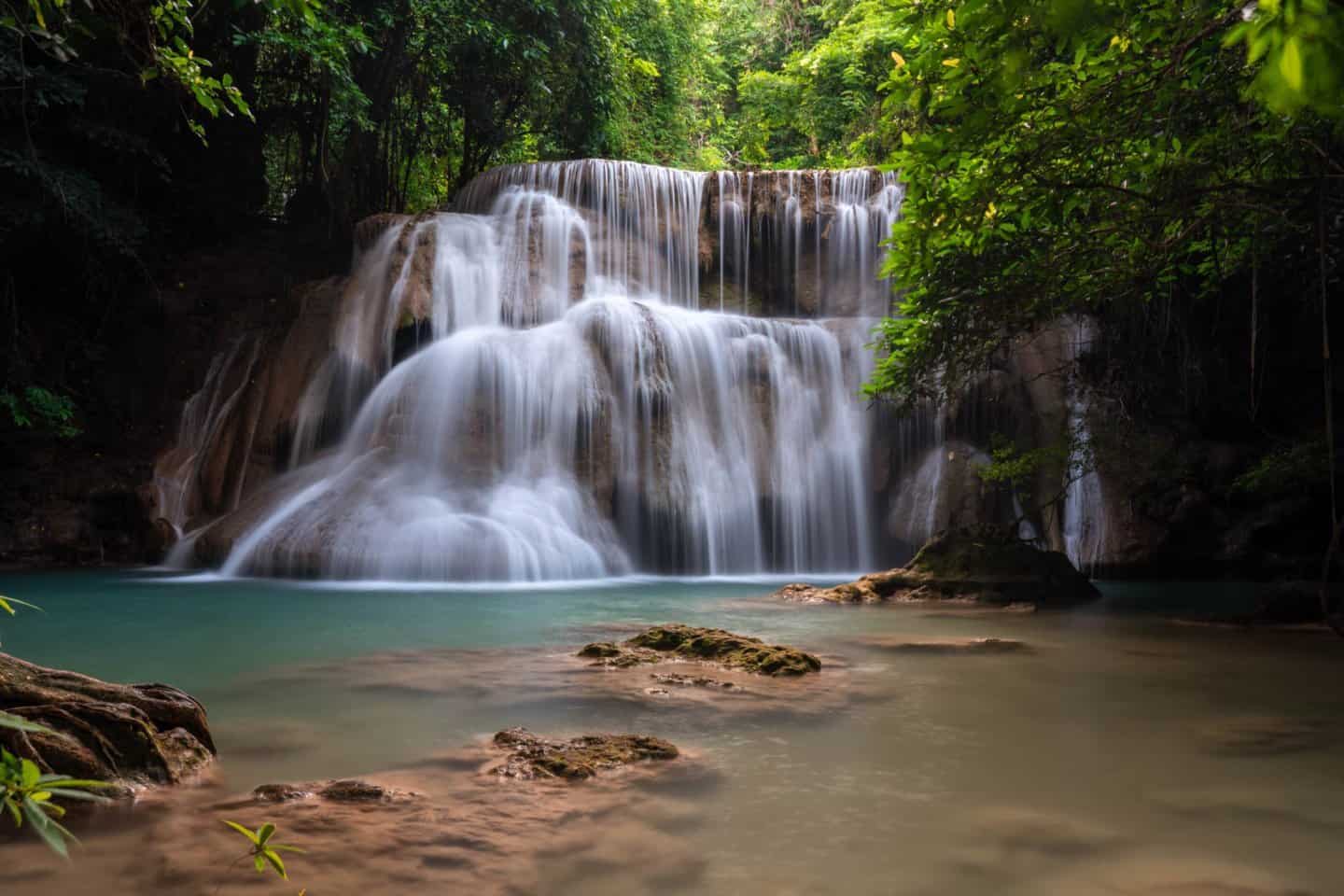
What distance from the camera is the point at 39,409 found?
13477mm

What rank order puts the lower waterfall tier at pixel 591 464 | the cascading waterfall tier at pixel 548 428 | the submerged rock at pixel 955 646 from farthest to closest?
1. the cascading waterfall tier at pixel 548 428
2. the lower waterfall tier at pixel 591 464
3. the submerged rock at pixel 955 646

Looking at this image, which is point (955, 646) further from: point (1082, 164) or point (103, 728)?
point (103, 728)

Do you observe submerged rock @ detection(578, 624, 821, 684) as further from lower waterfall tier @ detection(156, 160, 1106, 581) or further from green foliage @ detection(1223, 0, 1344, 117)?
lower waterfall tier @ detection(156, 160, 1106, 581)

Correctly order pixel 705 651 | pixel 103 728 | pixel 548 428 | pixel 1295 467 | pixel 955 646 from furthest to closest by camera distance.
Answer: pixel 548 428 < pixel 1295 467 < pixel 955 646 < pixel 705 651 < pixel 103 728

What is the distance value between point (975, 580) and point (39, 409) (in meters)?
12.3

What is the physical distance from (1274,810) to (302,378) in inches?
536

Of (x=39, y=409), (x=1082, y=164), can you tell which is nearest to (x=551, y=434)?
(x=39, y=409)

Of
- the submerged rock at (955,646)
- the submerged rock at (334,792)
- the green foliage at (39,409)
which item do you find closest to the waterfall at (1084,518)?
the submerged rock at (955,646)

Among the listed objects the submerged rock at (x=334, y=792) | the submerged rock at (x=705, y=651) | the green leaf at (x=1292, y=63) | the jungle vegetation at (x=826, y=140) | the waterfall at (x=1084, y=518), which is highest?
the jungle vegetation at (x=826, y=140)

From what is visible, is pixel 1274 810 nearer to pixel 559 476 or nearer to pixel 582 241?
pixel 559 476

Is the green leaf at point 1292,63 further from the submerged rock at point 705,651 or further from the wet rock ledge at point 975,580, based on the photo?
the wet rock ledge at point 975,580

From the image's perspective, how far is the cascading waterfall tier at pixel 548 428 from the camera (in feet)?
39.5

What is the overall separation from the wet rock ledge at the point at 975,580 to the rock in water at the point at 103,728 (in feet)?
21.8

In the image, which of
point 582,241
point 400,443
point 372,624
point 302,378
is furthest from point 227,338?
point 372,624
